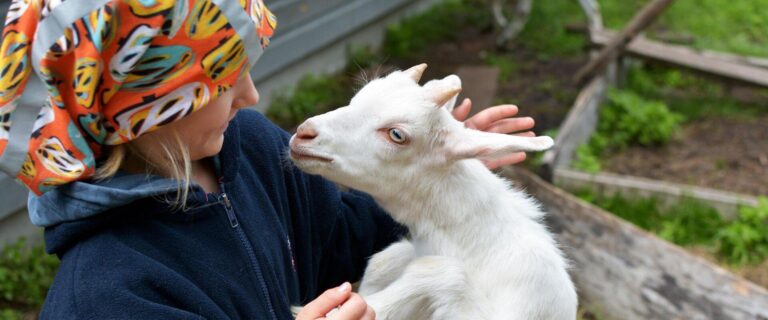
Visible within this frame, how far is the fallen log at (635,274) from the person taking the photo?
356 cm

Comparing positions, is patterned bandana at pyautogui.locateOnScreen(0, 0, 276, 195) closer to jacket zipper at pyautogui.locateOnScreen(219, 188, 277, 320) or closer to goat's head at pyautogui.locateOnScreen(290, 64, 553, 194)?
jacket zipper at pyautogui.locateOnScreen(219, 188, 277, 320)

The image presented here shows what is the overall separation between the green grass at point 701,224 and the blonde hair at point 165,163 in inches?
151

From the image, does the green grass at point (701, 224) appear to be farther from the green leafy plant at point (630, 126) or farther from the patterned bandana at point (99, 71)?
the patterned bandana at point (99, 71)

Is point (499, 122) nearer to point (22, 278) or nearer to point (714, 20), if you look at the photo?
point (22, 278)

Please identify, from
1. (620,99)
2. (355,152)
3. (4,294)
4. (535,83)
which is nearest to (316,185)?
(355,152)

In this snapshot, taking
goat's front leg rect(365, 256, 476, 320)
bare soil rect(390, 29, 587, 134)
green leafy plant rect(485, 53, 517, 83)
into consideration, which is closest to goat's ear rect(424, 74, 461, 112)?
goat's front leg rect(365, 256, 476, 320)

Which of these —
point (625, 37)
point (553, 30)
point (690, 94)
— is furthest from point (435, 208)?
point (553, 30)

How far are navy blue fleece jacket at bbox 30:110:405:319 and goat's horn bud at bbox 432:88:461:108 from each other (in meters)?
0.47

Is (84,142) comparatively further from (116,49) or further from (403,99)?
(403,99)

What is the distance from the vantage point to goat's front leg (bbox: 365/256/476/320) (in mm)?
2041

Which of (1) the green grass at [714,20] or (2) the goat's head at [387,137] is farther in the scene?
(1) the green grass at [714,20]

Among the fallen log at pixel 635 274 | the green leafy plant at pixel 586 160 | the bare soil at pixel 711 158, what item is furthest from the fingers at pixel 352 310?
the bare soil at pixel 711 158

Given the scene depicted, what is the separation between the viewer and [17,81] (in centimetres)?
151

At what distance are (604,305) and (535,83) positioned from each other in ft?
13.4
